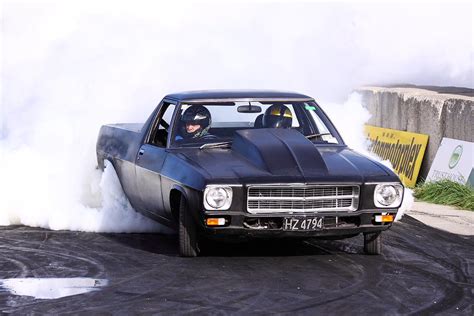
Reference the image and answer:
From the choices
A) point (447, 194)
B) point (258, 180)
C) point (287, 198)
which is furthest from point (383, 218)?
point (447, 194)

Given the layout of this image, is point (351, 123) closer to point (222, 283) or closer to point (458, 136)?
point (458, 136)

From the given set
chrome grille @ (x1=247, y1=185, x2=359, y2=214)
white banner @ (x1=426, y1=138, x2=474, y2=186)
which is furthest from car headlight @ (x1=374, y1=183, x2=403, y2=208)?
white banner @ (x1=426, y1=138, x2=474, y2=186)

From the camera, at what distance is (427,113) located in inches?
567

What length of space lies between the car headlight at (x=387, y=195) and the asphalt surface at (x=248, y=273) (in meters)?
0.47

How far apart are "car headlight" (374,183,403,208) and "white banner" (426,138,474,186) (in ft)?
13.9

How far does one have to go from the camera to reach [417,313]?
23.0ft

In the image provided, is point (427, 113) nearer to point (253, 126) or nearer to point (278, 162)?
point (253, 126)

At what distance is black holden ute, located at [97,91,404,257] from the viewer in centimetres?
845

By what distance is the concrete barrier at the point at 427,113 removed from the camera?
13.5 metres

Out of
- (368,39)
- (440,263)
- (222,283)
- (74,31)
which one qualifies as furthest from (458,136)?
(368,39)

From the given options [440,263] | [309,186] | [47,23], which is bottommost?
[440,263]

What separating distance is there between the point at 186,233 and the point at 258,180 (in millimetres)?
767

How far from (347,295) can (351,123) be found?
9.22m

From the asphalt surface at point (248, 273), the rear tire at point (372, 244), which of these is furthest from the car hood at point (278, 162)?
the asphalt surface at point (248, 273)
